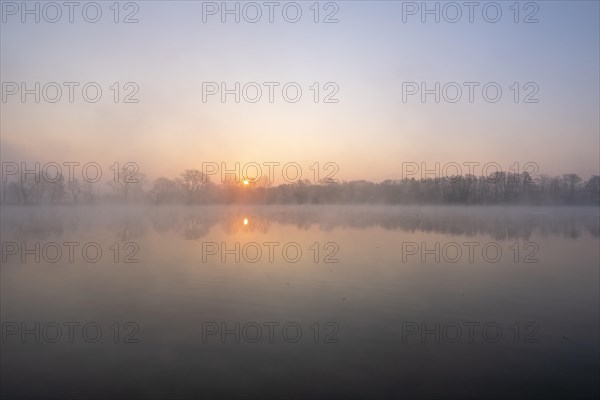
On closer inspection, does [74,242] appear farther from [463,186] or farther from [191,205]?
[463,186]

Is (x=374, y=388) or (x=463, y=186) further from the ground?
(x=463, y=186)

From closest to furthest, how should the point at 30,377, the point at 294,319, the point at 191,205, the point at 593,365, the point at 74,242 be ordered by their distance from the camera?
1. the point at 30,377
2. the point at 593,365
3. the point at 294,319
4. the point at 74,242
5. the point at 191,205

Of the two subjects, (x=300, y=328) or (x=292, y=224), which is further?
(x=292, y=224)

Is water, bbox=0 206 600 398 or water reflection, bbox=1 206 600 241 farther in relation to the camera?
water reflection, bbox=1 206 600 241

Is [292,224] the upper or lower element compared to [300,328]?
upper

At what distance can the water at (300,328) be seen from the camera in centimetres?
417

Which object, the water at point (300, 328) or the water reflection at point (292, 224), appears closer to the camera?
the water at point (300, 328)

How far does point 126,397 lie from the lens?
12.7 feet

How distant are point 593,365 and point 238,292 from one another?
563 cm

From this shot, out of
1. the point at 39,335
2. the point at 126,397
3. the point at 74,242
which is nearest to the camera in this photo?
the point at 126,397

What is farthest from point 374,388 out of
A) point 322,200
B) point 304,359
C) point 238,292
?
point 322,200

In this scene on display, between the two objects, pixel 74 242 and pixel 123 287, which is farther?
pixel 74 242

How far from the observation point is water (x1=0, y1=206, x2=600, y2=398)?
164 inches

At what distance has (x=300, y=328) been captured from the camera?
5.79m
